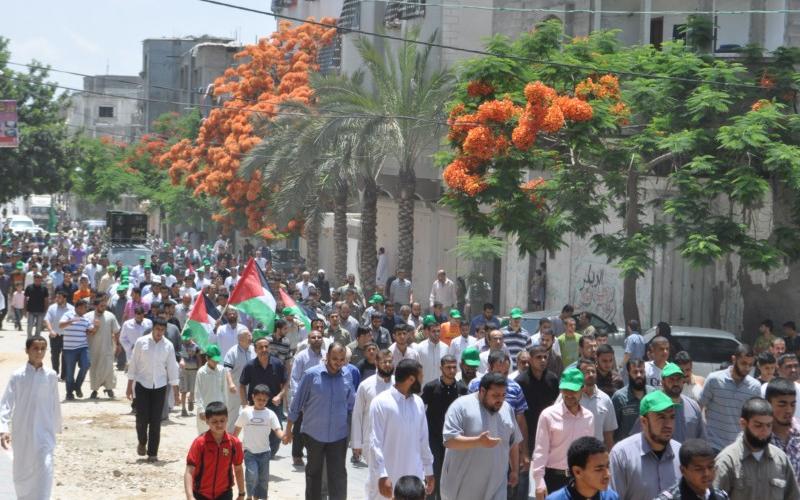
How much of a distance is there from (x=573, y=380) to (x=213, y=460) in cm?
256

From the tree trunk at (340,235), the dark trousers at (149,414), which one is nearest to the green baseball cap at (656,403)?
the dark trousers at (149,414)

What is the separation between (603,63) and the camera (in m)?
22.2

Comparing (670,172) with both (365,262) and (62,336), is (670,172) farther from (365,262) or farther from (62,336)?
(365,262)

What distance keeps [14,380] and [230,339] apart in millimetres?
5636

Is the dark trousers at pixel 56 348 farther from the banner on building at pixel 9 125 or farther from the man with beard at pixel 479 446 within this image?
the banner on building at pixel 9 125

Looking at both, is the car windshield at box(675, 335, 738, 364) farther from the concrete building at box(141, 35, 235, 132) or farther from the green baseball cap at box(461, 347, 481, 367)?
the concrete building at box(141, 35, 235, 132)

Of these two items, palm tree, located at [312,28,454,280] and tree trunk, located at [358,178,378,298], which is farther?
tree trunk, located at [358,178,378,298]

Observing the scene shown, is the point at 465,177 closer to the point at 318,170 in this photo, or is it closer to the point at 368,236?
the point at 318,170

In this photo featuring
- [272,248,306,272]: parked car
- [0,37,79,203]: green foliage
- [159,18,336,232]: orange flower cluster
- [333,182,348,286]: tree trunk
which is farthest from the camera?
[0,37,79,203]: green foliage

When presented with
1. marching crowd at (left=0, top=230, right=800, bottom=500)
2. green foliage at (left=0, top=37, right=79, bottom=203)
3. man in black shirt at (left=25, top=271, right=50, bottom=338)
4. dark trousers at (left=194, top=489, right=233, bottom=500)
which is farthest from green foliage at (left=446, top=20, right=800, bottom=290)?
green foliage at (left=0, top=37, right=79, bottom=203)

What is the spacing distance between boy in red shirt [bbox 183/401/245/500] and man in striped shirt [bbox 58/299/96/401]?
423 inches

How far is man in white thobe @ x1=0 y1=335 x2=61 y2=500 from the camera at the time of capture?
11445 mm

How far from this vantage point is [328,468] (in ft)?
36.9

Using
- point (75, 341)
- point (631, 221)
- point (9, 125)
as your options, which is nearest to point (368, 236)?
point (631, 221)
